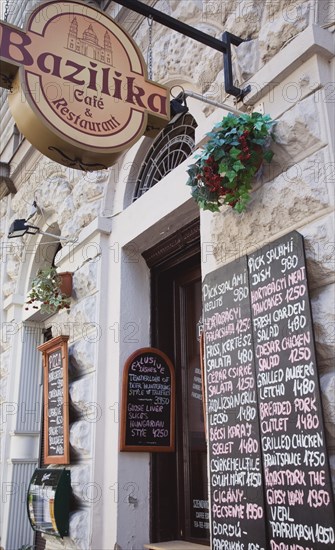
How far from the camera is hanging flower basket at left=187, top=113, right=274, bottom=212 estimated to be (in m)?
2.98

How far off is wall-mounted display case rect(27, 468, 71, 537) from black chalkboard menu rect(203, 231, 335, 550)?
1846mm

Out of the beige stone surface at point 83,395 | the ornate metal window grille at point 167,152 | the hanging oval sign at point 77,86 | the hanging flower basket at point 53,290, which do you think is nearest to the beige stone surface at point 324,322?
the hanging oval sign at point 77,86

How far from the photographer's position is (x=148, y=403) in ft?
14.4

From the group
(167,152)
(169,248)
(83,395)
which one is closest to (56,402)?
(83,395)

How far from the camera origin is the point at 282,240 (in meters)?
2.87

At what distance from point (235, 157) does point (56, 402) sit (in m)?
3.08

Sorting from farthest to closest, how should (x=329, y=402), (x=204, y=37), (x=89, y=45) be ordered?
(x=204, y=37), (x=89, y=45), (x=329, y=402)

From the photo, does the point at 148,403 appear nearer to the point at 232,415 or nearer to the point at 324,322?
the point at 232,415

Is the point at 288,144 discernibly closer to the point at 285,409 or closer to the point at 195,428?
the point at 285,409

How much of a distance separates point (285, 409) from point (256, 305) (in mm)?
579

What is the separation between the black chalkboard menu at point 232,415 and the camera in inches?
110

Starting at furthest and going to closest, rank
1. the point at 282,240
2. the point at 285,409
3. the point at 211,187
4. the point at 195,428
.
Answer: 1. the point at 195,428
2. the point at 211,187
3. the point at 282,240
4. the point at 285,409

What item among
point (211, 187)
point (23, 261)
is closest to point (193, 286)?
point (211, 187)

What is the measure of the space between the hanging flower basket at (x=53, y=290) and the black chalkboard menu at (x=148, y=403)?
110 centimetres
